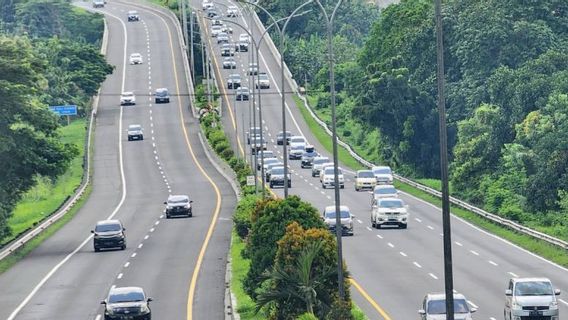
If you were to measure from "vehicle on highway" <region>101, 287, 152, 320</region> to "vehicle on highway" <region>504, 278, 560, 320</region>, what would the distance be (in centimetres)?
1097

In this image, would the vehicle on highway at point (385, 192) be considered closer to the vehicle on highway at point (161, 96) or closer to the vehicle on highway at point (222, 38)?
the vehicle on highway at point (161, 96)

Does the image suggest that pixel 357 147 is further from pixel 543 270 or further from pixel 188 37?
pixel 543 270

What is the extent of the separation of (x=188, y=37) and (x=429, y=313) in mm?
149394

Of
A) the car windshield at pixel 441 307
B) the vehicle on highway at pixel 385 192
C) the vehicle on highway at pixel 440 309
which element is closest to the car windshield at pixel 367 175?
the vehicle on highway at pixel 385 192

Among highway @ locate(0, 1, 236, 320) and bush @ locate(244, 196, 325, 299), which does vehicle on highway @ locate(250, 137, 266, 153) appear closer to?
highway @ locate(0, 1, 236, 320)

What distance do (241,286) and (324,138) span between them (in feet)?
302

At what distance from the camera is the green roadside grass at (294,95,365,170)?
12756cm

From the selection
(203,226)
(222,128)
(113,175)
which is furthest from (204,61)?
(203,226)

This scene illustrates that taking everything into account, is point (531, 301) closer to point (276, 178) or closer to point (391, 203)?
point (391, 203)

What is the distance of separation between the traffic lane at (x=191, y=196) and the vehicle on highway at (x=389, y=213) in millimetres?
7446

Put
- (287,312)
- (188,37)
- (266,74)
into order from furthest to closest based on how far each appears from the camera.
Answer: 1. (188,37)
2. (266,74)
3. (287,312)

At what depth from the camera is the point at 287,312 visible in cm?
3988

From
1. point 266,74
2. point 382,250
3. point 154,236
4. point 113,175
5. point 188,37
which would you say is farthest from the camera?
point 188,37

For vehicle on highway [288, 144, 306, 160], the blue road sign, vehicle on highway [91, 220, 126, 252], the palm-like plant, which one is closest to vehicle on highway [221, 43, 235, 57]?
the blue road sign
